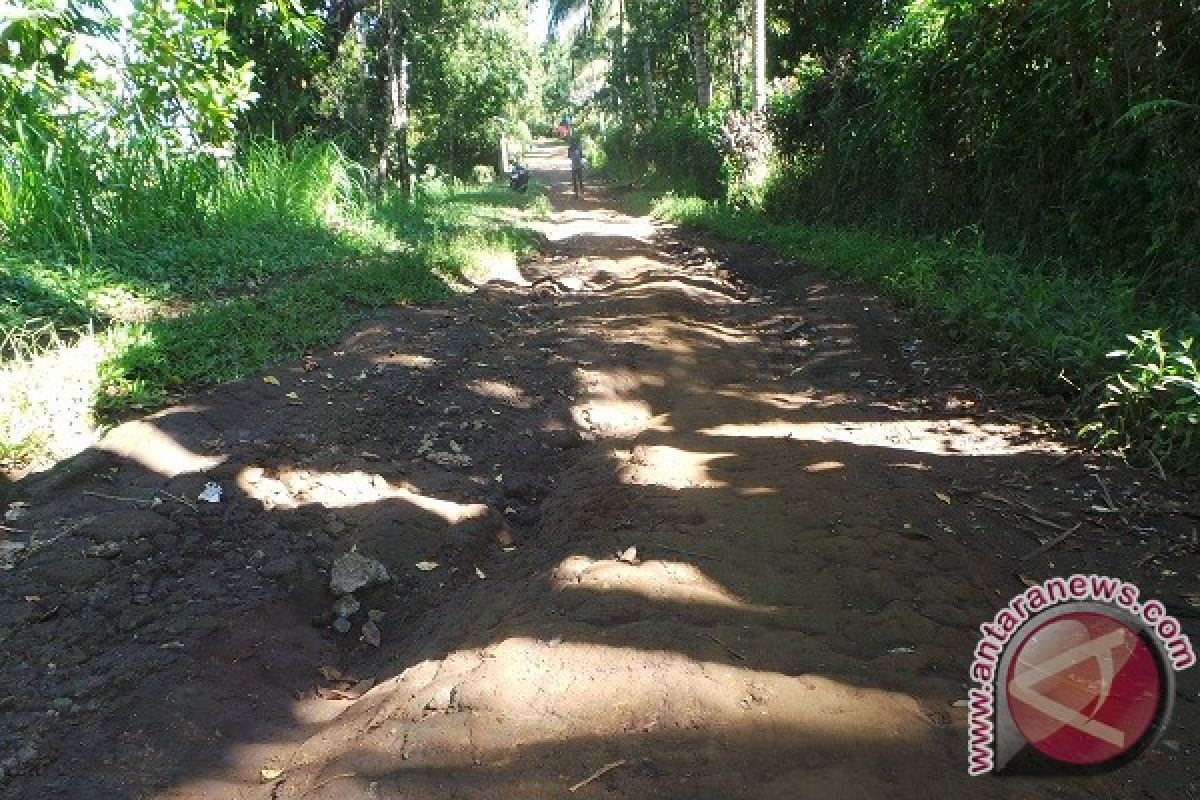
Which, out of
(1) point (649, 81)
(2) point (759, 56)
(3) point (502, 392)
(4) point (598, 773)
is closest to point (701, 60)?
(2) point (759, 56)

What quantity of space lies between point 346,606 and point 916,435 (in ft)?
10.3

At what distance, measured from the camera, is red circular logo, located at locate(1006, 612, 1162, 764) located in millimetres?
1667

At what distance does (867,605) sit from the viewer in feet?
8.47

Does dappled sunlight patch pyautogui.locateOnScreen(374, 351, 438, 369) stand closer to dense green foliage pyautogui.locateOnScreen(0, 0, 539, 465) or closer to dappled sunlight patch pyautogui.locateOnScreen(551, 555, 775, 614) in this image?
dense green foliage pyautogui.locateOnScreen(0, 0, 539, 465)

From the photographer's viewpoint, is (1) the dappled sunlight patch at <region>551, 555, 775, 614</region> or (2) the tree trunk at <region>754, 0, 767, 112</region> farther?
(2) the tree trunk at <region>754, 0, 767, 112</region>

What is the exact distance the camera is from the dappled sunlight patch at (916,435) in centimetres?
414

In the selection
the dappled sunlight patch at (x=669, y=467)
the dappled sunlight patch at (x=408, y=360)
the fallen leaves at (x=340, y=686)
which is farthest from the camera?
the dappled sunlight patch at (x=408, y=360)

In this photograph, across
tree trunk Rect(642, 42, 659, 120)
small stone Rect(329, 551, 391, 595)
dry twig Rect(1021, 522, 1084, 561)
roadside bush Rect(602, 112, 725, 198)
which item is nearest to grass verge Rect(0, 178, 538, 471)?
small stone Rect(329, 551, 391, 595)

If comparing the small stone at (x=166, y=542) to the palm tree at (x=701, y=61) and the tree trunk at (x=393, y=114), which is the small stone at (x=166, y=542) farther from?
the palm tree at (x=701, y=61)

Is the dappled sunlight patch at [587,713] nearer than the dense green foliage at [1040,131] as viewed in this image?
Yes

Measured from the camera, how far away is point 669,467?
3.92 metres

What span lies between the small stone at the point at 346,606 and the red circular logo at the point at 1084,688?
226 cm

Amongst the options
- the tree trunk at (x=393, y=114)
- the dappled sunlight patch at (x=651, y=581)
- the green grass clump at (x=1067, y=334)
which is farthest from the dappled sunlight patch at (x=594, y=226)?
the dappled sunlight patch at (x=651, y=581)

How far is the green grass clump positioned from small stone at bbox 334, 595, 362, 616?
353 cm
